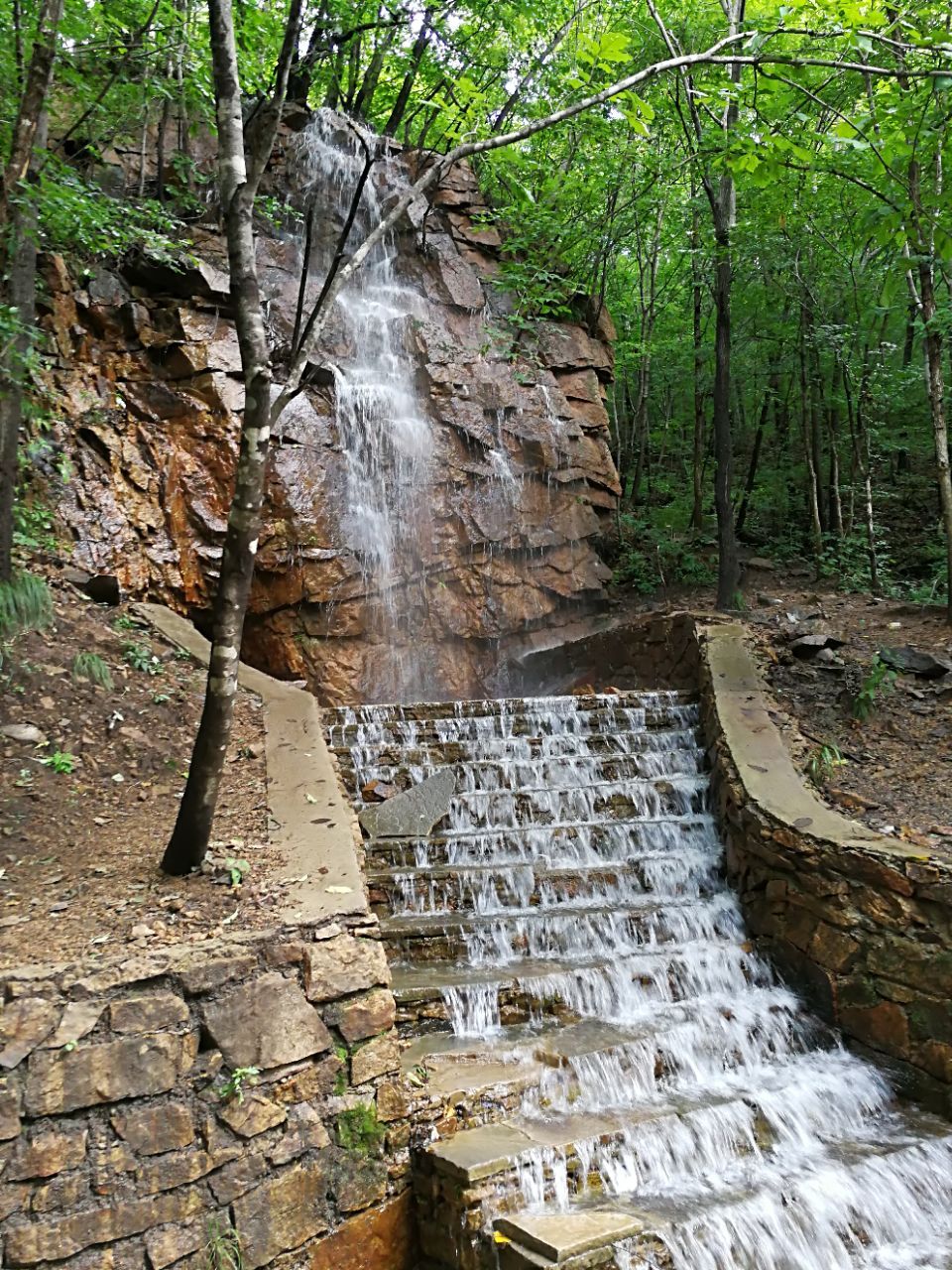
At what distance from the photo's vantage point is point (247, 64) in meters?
8.78

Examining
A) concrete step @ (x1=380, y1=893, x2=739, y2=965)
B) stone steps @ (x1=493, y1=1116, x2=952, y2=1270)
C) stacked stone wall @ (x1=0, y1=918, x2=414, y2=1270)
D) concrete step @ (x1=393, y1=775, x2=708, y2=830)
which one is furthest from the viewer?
concrete step @ (x1=393, y1=775, x2=708, y2=830)

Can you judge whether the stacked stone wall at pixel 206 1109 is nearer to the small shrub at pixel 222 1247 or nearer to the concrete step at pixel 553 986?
the small shrub at pixel 222 1247

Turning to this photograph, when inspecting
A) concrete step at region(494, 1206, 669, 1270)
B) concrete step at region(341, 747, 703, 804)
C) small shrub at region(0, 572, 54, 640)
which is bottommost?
concrete step at region(494, 1206, 669, 1270)

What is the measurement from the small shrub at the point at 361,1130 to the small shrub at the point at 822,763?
4119 millimetres

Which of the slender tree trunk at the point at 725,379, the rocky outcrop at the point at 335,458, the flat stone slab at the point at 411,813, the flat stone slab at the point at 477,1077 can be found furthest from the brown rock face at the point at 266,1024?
the slender tree trunk at the point at 725,379

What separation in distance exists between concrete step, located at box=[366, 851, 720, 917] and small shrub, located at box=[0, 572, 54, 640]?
3.06m

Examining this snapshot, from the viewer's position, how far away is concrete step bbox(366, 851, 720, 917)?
18.8ft

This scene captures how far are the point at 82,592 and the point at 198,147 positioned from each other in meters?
7.96

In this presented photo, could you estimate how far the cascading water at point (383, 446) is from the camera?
10164 millimetres

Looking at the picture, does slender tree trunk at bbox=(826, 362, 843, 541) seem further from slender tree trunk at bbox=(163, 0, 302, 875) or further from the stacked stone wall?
the stacked stone wall

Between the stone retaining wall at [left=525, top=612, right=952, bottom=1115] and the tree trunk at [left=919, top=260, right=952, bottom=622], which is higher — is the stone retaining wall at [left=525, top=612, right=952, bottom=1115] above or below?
below

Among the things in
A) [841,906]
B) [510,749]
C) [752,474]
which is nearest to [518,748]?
[510,749]

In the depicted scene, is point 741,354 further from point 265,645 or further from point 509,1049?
point 509,1049

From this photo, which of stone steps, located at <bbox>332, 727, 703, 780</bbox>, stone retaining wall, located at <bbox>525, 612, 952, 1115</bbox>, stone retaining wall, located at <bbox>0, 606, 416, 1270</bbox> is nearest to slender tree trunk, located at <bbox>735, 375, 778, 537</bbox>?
stone steps, located at <bbox>332, 727, 703, 780</bbox>
